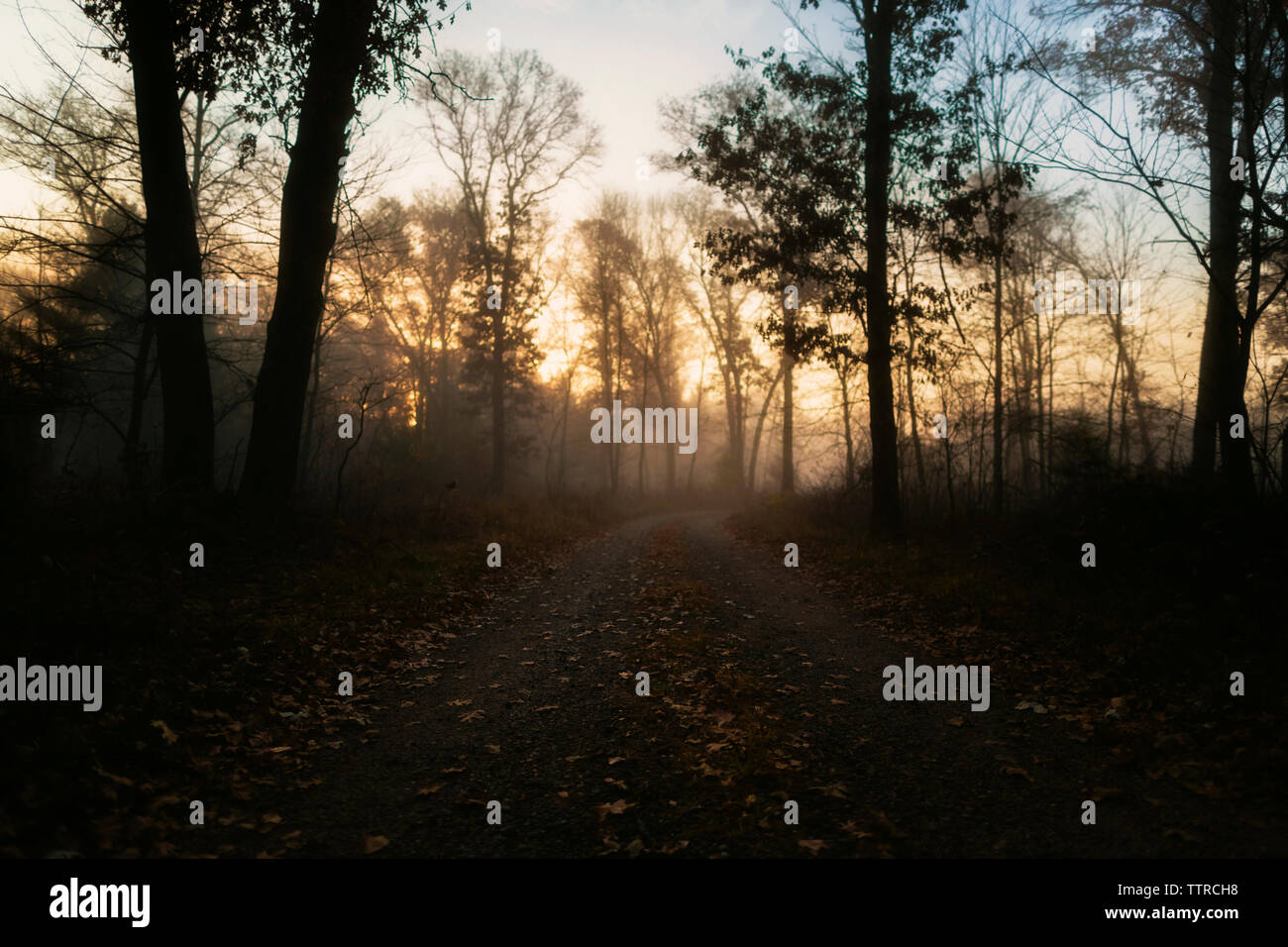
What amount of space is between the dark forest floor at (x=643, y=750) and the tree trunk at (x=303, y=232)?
297 cm

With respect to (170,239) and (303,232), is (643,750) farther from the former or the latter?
(170,239)

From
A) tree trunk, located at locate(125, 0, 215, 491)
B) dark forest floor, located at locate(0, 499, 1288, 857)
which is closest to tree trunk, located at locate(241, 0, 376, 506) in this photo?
tree trunk, located at locate(125, 0, 215, 491)

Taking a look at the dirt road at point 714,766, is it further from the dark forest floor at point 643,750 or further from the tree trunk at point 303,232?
the tree trunk at point 303,232

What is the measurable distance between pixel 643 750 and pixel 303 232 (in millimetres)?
9689

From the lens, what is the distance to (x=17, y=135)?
13.8 meters

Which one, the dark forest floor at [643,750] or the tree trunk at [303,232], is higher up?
the tree trunk at [303,232]

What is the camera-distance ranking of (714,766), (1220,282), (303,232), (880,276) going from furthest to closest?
(880,276)
(303,232)
(1220,282)
(714,766)

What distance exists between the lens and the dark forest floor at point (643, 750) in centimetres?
377

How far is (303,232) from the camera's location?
10398 mm

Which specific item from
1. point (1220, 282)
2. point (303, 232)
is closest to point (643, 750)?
point (303, 232)

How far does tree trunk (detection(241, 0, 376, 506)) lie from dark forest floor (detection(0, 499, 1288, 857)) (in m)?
2.97

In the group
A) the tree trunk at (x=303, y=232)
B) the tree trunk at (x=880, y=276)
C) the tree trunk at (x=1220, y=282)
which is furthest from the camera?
the tree trunk at (x=880, y=276)

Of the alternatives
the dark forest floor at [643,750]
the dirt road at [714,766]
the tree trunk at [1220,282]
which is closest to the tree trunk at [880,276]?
the tree trunk at [1220,282]

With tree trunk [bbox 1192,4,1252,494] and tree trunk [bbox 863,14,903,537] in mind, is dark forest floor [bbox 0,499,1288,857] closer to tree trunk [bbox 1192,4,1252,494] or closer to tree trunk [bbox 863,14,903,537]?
tree trunk [bbox 863,14,903,537]
